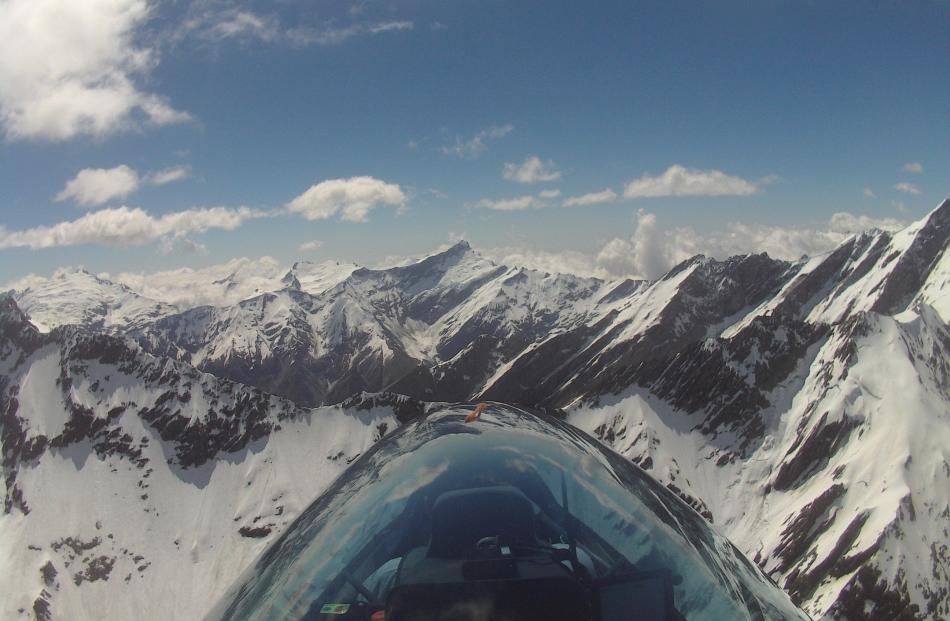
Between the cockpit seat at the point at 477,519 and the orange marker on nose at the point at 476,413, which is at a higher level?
the orange marker on nose at the point at 476,413

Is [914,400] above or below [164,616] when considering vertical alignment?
above

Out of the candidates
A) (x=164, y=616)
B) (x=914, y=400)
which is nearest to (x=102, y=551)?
(x=164, y=616)

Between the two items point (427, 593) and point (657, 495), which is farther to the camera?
point (657, 495)

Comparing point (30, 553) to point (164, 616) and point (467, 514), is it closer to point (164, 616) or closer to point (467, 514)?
point (164, 616)

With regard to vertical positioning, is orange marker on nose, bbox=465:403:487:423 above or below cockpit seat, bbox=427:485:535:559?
above

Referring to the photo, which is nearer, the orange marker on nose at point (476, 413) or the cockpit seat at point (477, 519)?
the cockpit seat at point (477, 519)

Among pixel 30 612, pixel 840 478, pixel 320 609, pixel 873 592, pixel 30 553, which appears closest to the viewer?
pixel 320 609

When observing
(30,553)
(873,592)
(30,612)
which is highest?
(30,553)

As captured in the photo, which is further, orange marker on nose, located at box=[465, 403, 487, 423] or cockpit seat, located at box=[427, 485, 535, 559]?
orange marker on nose, located at box=[465, 403, 487, 423]
